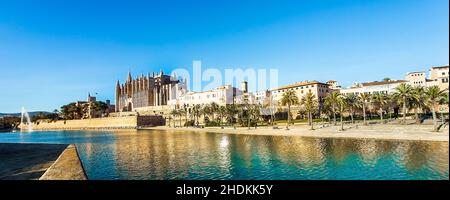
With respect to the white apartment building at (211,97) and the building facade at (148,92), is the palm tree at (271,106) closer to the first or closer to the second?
the white apartment building at (211,97)

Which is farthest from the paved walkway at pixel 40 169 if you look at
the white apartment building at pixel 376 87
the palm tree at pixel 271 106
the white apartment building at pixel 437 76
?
the white apartment building at pixel 376 87

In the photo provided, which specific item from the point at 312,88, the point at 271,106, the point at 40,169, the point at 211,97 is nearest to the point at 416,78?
the point at 312,88

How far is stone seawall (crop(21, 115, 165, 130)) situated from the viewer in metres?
99.5

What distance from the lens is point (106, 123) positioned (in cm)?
10875

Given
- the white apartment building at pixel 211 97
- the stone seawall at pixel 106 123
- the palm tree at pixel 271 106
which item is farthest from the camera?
the white apartment building at pixel 211 97

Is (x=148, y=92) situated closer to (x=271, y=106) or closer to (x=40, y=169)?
(x=271, y=106)

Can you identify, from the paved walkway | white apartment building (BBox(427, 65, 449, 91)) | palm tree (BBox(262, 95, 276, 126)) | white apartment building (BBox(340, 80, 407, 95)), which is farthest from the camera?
palm tree (BBox(262, 95, 276, 126))

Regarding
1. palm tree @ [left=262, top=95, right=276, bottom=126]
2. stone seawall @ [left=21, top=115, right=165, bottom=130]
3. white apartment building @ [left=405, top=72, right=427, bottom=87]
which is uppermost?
white apartment building @ [left=405, top=72, right=427, bottom=87]

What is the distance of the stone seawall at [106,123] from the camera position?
99.5 metres

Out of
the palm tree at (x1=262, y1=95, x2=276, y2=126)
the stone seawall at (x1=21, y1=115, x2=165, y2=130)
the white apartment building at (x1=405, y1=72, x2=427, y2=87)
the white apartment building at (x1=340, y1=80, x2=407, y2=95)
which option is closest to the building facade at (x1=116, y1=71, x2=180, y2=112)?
the stone seawall at (x1=21, y1=115, x2=165, y2=130)

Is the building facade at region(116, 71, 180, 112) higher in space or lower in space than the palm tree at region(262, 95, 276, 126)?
higher

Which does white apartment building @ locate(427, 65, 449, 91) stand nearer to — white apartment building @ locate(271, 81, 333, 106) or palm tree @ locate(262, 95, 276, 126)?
white apartment building @ locate(271, 81, 333, 106)

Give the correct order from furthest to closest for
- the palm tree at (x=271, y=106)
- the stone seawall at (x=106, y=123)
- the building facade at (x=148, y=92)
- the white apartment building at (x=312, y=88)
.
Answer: the building facade at (x=148, y=92) < the stone seawall at (x=106, y=123) < the white apartment building at (x=312, y=88) < the palm tree at (x=271, y=106)
